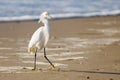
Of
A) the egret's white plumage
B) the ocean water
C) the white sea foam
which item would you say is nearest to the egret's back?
the egret's white plumage

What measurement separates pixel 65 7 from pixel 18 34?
8695 millimetres

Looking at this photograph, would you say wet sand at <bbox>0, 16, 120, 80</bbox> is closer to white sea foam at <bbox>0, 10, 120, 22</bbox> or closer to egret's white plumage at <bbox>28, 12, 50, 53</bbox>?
egret's white plumage at <bbox>28, 12, 50, 53</bbox>

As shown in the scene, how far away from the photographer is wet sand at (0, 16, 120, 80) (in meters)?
10.8

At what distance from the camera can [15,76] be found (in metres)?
10.6

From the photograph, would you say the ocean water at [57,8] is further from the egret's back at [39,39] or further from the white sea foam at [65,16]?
the egret's back at [39,39]

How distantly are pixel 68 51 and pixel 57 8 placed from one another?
11.5 m

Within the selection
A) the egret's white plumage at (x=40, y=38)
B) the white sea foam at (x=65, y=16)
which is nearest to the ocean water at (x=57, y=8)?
the white sea foam at (x=65, y=16)

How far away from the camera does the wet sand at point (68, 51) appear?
425 inches

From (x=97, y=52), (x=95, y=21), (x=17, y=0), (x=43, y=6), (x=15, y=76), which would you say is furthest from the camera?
(x=17, y=0)

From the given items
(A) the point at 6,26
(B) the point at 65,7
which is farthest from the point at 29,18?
(B) the point at 65,7

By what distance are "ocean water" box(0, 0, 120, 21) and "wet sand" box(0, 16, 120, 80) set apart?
1.79 m

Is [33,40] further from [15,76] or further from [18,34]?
[18,34]

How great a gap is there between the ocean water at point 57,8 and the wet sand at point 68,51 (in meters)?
1.79

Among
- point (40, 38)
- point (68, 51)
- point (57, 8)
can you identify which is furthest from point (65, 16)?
point (40, 38)
